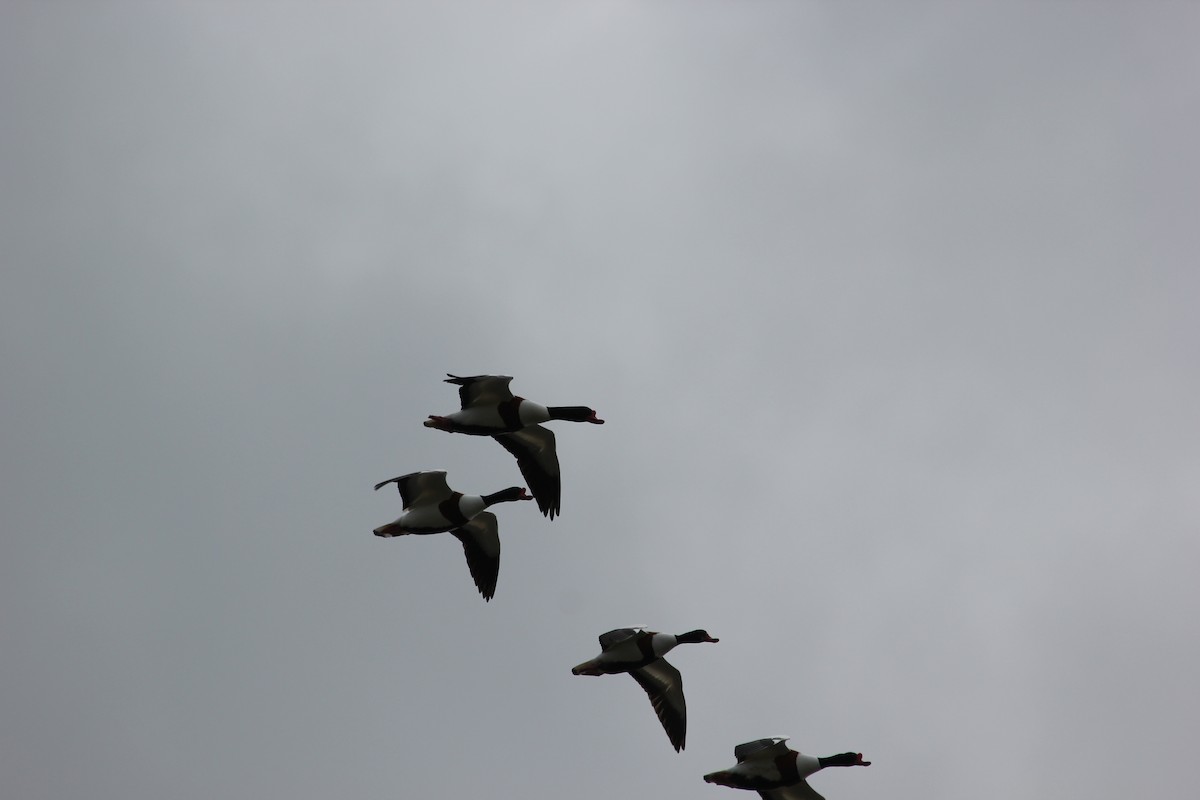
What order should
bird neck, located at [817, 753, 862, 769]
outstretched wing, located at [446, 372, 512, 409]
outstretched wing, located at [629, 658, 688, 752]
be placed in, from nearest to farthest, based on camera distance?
outstretched wing, located at [446, 372, 512, 409], bird neck, located at [817, 753, 862, 769], outstretched wing, located at [629, 658, 688, 752]

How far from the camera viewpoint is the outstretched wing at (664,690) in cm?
2691

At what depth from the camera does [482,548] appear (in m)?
26.9

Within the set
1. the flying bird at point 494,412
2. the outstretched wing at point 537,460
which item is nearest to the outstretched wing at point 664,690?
the outstretched wing at point 537,460

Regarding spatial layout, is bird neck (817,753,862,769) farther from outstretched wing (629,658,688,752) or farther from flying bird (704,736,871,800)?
outstretched wing (629,658,688,752)

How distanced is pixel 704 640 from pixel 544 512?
190 inches

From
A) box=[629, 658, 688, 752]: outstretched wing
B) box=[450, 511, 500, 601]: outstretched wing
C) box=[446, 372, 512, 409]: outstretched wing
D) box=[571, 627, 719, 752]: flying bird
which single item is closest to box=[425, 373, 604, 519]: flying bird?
box=[446, 372, 512, 409]: outstretched wing

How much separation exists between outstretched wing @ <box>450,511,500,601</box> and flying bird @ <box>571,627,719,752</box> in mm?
2777

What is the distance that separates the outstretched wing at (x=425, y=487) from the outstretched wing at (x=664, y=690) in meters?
6.01

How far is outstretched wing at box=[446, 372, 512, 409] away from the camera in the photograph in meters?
23.8

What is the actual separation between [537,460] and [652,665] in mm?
5584

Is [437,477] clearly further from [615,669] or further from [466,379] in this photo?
[615,669]

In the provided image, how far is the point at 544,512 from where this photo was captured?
83.7 ft

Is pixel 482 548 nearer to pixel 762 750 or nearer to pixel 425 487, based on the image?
pixel 425 487

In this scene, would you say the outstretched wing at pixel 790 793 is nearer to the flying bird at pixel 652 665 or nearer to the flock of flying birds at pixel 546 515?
the flock of flying birds at pixel 546 515
